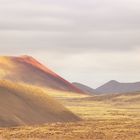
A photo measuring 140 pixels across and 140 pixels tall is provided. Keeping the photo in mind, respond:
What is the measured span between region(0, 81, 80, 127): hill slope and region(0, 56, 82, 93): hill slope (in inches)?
3385

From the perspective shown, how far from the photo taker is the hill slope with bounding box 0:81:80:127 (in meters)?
56.3

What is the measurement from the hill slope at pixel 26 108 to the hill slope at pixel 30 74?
282 ft

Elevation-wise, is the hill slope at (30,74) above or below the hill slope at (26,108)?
above

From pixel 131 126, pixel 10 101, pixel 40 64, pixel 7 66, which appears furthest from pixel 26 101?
pixel 40 64

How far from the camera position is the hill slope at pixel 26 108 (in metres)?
56.3

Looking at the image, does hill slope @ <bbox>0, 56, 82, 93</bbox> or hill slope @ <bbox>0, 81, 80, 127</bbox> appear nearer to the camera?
hill slope @ <bbox>0, 81, 80, 127</bbox>

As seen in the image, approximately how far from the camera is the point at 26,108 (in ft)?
199

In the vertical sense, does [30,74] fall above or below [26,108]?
above

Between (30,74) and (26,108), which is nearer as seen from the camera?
(26,108)

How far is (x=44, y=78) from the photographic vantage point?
163375mm

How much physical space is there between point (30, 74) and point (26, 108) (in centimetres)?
10308

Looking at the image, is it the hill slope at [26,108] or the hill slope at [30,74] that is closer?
the hill slope at [26,108]

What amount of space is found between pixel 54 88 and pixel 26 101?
93.0 m

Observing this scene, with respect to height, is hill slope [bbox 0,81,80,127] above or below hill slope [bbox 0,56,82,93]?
below
